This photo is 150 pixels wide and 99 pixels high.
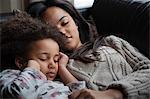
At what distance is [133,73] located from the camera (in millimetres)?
1373

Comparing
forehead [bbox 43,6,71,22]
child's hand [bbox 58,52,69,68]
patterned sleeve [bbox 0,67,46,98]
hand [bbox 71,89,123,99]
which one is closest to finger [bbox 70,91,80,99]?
hand [bbox 71,89,123,99]

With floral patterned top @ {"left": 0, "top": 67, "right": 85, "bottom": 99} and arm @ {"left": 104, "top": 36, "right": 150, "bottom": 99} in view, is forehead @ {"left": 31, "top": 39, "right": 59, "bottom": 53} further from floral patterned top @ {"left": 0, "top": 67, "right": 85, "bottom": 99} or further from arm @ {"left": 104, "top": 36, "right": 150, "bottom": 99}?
arm @ {"left": 104, "top": 36, "right": 150, "bottom": 99}

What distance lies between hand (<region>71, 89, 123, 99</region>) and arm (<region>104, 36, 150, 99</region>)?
0.03 metres

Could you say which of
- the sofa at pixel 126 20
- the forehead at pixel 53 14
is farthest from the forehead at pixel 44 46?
the sofa at pixel 126 20

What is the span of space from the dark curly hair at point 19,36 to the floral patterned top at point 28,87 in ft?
0.45

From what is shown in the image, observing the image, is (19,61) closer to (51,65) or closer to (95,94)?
(51,65)

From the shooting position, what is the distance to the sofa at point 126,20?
164 centimetres

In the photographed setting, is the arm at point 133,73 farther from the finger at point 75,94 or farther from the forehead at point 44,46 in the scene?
the forehead at point 44,46

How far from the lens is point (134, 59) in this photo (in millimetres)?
1498

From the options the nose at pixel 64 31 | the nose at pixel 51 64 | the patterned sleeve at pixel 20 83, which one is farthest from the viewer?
the nose at pixel 64 31

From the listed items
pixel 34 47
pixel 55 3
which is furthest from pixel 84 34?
pixel 34 47

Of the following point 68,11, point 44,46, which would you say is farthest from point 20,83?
point 68,11

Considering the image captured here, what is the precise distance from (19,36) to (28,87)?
1.00ft

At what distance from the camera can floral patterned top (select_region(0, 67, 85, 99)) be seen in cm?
111
